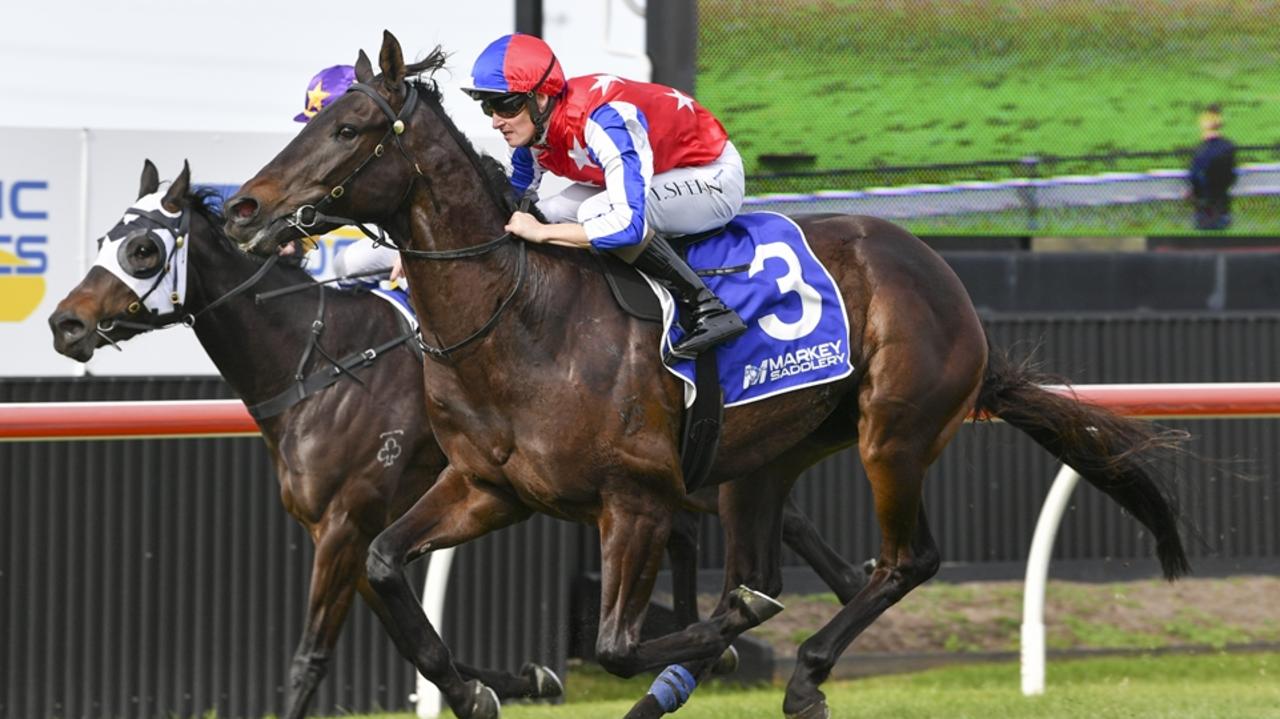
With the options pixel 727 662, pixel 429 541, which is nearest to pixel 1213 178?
pixel 727 662

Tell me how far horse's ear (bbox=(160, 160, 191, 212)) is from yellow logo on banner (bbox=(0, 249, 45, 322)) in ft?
2.65

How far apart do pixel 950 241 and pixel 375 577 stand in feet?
10.3

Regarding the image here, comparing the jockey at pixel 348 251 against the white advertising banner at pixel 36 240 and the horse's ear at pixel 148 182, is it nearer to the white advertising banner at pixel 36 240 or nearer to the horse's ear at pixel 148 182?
the horse's ear at pixel 148 182

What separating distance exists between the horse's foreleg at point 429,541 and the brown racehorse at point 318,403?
0.63ft

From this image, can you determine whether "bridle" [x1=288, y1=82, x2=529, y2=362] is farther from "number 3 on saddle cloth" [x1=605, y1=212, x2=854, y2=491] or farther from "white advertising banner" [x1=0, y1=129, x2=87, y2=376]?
"white advertising banner" [x1=0, y1=129, x2=87, y2=376]

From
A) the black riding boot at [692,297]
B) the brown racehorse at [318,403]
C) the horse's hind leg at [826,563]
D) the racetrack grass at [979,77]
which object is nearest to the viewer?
the black riding boot at [692,297]

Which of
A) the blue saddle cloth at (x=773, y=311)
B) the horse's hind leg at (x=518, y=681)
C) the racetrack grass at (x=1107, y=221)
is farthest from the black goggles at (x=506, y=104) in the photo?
the racetrack grass at (x=1107, y=221)

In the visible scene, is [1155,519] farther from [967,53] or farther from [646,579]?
[967,53]

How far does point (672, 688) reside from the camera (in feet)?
14.8

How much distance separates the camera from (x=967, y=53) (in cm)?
681

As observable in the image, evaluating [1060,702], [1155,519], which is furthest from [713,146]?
[1060,702]

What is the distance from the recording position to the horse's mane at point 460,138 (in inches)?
161

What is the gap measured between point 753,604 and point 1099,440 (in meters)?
1.18

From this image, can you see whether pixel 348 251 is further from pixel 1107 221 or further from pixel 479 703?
pixel 1107 221
